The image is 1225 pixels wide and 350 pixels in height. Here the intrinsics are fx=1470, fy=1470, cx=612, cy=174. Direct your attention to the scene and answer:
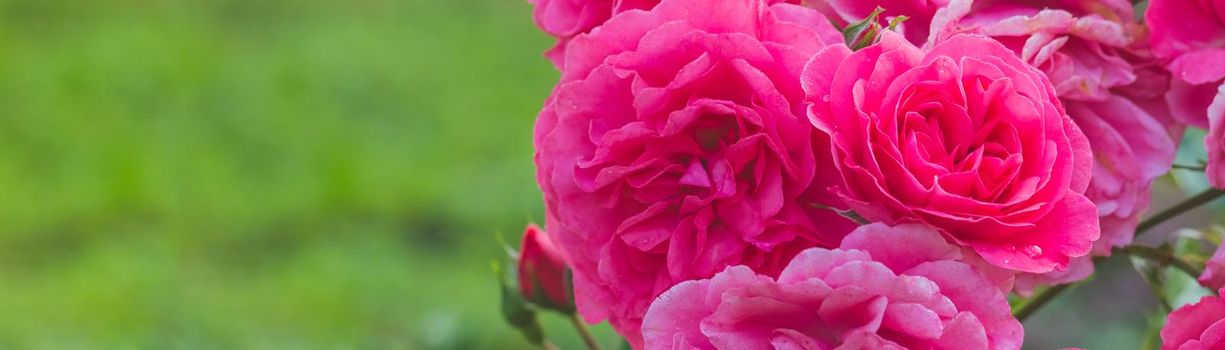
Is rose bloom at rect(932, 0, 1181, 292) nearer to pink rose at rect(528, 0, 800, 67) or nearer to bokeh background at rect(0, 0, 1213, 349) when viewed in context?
pink rose at rect(528, 0, 800, 67)

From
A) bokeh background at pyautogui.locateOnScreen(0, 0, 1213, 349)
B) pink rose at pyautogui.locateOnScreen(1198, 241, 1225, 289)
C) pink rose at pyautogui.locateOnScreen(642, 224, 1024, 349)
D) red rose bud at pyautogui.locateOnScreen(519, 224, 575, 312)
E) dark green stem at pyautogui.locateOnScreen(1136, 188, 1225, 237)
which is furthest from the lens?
bokeh background at pyautogui.locateOnScreen(0, 0, 1213, 349)

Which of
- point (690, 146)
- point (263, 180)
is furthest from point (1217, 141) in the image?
point (263, 180)

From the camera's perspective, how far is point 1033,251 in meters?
0.66

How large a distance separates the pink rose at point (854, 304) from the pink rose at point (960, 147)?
0.06 feet

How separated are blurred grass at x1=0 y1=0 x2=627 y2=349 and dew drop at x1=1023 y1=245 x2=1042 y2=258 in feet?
4.79

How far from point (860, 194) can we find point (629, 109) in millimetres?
122

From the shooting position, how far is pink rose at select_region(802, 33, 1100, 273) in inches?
25.6

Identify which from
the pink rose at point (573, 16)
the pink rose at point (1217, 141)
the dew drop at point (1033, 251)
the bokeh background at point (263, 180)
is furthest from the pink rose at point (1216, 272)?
the bokeh background at point (263, 180)

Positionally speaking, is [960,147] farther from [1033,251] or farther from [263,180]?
[263,180]

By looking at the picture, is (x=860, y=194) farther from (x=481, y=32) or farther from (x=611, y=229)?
(x=481, y=32)

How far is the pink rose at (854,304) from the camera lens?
629 mm

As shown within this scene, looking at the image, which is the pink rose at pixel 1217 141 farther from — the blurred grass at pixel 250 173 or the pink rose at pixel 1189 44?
the blurred grass at pixel 250 173

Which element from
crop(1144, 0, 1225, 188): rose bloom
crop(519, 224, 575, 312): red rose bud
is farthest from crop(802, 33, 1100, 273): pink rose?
crop(519, 224, 575, 312): red rose bud

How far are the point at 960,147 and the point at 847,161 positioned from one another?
0.20ft
